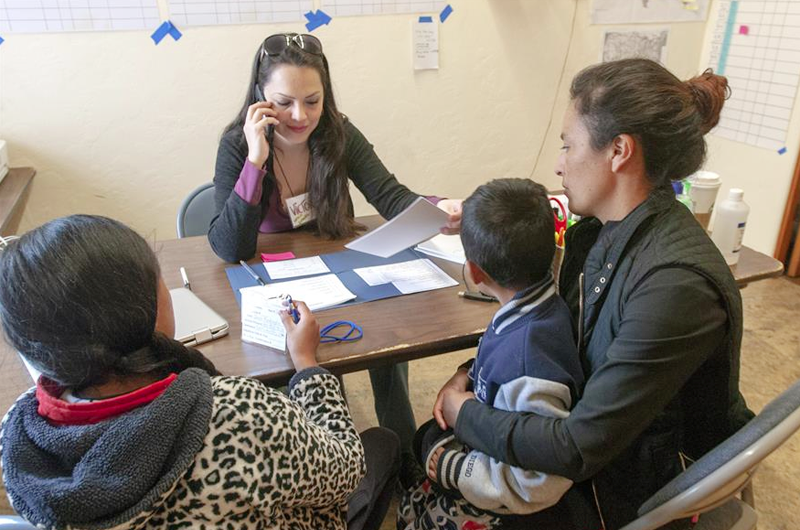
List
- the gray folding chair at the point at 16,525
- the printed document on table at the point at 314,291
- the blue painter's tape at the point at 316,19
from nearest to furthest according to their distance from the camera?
the gray folding chair at the point at 16,525 < the printed document on table at the point at 314,291 < the blue painter's tape at the point at 316,19

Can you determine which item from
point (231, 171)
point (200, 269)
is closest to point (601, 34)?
point (231, 171)

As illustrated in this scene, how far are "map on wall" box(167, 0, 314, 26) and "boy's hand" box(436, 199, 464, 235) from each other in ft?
4.57

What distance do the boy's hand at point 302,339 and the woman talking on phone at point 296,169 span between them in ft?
1.43

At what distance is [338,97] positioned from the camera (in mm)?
2824

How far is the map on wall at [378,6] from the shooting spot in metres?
2.66

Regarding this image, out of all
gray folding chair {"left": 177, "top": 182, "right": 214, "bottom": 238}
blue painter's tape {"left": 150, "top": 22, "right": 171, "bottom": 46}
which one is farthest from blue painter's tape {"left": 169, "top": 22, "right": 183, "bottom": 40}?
gray folding chair {"left": 177, "top": 182, "right": 214, "bottom": 238}

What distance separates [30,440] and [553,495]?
2.52ft

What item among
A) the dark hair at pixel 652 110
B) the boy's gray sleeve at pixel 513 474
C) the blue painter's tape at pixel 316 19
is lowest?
the boy's gray sleeve at pixel 513 474

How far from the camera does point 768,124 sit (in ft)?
9.86

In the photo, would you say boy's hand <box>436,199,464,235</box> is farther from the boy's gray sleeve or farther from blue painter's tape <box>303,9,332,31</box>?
blue painter's tape <box>303,9,332,31</box>

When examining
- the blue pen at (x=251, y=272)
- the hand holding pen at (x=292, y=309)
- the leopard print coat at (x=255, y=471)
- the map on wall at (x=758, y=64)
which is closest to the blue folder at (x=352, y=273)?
the blue pen at (x=251, y=272)

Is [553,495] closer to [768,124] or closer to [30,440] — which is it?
[30,440]

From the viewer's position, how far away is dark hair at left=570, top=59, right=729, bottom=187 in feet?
3.14

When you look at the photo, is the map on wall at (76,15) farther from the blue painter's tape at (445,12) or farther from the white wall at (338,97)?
the blue painter's tape at (445,12)
